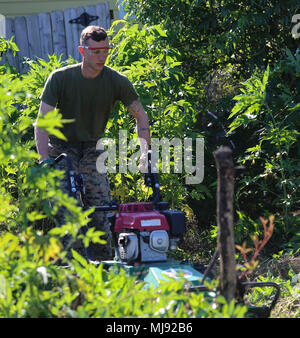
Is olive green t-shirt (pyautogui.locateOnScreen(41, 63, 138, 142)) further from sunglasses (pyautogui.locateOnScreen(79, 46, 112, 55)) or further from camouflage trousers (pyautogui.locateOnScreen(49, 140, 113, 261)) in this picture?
sunglasses (pyautogui.locateOnScreen(79, 46, 112, 55))

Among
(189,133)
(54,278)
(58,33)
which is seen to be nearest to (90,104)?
(189,133)

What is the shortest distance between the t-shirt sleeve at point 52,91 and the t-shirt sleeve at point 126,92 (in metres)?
0.49

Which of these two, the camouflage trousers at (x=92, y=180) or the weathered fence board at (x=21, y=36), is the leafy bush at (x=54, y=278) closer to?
the camouflage trousers at (x=92, y=180)

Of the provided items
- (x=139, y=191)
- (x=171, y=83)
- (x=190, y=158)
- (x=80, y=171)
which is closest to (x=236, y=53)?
(x=171, y=83)

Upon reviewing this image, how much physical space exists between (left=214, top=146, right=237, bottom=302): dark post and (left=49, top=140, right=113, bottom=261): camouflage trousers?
6.99ft

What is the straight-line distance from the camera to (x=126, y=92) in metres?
4.98

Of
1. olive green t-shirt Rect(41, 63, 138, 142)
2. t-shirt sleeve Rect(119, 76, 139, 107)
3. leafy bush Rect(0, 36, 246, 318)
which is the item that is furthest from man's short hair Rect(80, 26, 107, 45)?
leafy bush Rect(0, 36, 246, 318)

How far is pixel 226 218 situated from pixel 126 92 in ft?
7.72

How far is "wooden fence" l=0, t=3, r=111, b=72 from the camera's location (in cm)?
958

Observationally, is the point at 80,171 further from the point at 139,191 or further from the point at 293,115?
the point at 293,115

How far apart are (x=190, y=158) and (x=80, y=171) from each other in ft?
5.03

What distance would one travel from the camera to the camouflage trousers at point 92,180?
16.4 ft
